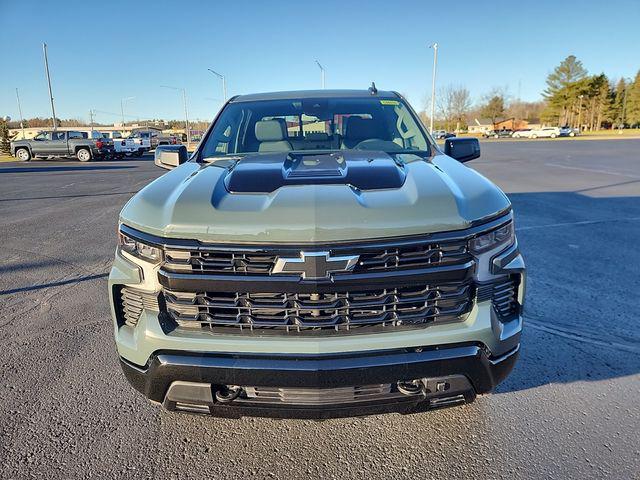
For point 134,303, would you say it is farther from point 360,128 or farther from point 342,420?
point 360,128

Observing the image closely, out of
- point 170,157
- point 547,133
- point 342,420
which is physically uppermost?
point 547,133

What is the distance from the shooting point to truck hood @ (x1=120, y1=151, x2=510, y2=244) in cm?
182

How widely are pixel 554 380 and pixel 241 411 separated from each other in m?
2.07

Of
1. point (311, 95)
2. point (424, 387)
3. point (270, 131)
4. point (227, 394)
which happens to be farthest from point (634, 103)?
point (227, 394)

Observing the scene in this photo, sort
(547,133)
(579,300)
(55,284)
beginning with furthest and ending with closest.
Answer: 1. (547,133)
2. (55,284)
3. (579,300)

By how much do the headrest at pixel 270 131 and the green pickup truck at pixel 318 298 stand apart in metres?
1.36

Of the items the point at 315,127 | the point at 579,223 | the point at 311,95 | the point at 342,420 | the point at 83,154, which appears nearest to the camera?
the point at 342,420

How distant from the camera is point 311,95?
3.79 metres

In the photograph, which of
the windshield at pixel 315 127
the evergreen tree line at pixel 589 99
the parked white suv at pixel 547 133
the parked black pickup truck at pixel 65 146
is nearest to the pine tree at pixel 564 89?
the evergreen tree line at pixel 589 99

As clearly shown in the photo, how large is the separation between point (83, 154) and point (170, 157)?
1014 inches

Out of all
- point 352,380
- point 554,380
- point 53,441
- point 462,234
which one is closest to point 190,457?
point 53,441

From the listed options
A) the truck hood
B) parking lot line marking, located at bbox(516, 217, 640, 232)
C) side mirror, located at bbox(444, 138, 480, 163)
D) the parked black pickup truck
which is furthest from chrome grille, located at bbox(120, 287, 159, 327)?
the parked black pickup truck

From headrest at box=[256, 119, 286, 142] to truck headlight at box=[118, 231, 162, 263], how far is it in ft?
5.13

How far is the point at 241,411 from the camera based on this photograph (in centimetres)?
195
